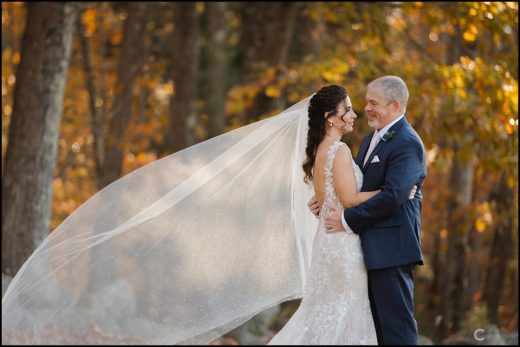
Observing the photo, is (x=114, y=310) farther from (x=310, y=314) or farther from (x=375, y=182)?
(x=375, y=182)

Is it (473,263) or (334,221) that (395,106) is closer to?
(334,221)

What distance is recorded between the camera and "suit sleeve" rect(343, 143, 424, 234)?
15.7ft

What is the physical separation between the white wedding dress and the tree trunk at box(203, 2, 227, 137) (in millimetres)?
10944

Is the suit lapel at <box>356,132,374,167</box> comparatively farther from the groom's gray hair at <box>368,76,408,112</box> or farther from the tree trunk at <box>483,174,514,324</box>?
the tree trunk at <box>483,174,514,324</box>

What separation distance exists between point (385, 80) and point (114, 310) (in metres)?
2.21

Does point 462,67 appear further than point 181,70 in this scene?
No

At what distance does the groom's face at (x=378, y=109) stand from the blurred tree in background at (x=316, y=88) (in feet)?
15.9

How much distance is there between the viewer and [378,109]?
16.5 feet

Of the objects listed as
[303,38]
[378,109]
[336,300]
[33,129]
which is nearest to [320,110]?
[378,109]

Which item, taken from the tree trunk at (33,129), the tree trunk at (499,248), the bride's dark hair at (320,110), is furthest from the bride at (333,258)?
the tree trunk at (499,248)

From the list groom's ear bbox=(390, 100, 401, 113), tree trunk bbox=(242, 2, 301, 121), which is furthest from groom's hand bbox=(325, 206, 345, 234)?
tree trunk bbox=(242, 2, 301, 121)

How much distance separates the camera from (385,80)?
16.5 feet

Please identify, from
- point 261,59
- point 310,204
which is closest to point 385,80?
point 310,204

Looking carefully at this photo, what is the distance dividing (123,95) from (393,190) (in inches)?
428
